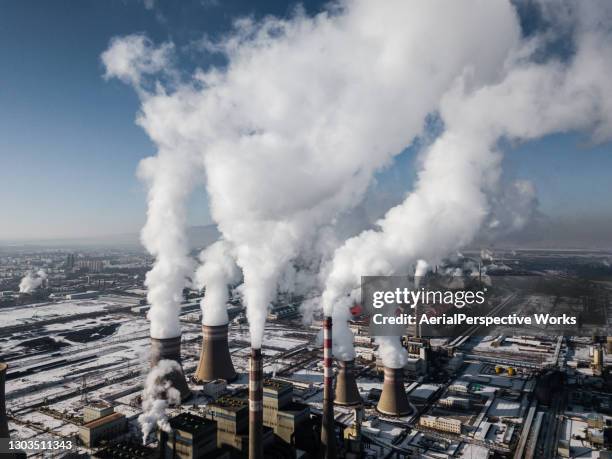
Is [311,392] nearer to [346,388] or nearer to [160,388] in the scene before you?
[346,388]

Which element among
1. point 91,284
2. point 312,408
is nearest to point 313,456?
point 312,408

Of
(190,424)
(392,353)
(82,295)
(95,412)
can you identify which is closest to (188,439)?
(190,424)

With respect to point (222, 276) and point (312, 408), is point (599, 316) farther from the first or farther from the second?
point (222, 276)

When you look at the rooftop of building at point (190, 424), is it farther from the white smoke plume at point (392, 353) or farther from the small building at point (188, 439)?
the white smoke plume at point (392, 353)

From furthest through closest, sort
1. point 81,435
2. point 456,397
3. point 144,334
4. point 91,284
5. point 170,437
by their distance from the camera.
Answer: point 91,284, point 144,334, point 456,397, point 81,435, point 170,437

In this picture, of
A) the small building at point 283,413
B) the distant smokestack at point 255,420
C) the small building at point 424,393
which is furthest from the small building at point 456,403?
the distant smokestack at point 255,420

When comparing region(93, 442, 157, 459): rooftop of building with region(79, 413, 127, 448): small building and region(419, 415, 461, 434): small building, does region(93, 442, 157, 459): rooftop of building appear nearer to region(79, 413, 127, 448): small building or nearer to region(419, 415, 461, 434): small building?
region(79, 413, 127, 448): small building

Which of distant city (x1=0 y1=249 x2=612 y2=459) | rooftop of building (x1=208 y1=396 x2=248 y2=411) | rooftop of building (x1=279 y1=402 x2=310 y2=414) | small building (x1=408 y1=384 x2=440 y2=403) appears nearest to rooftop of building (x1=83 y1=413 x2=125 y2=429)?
distant city (x1=0 y1=249 x2=612 y2=459)
